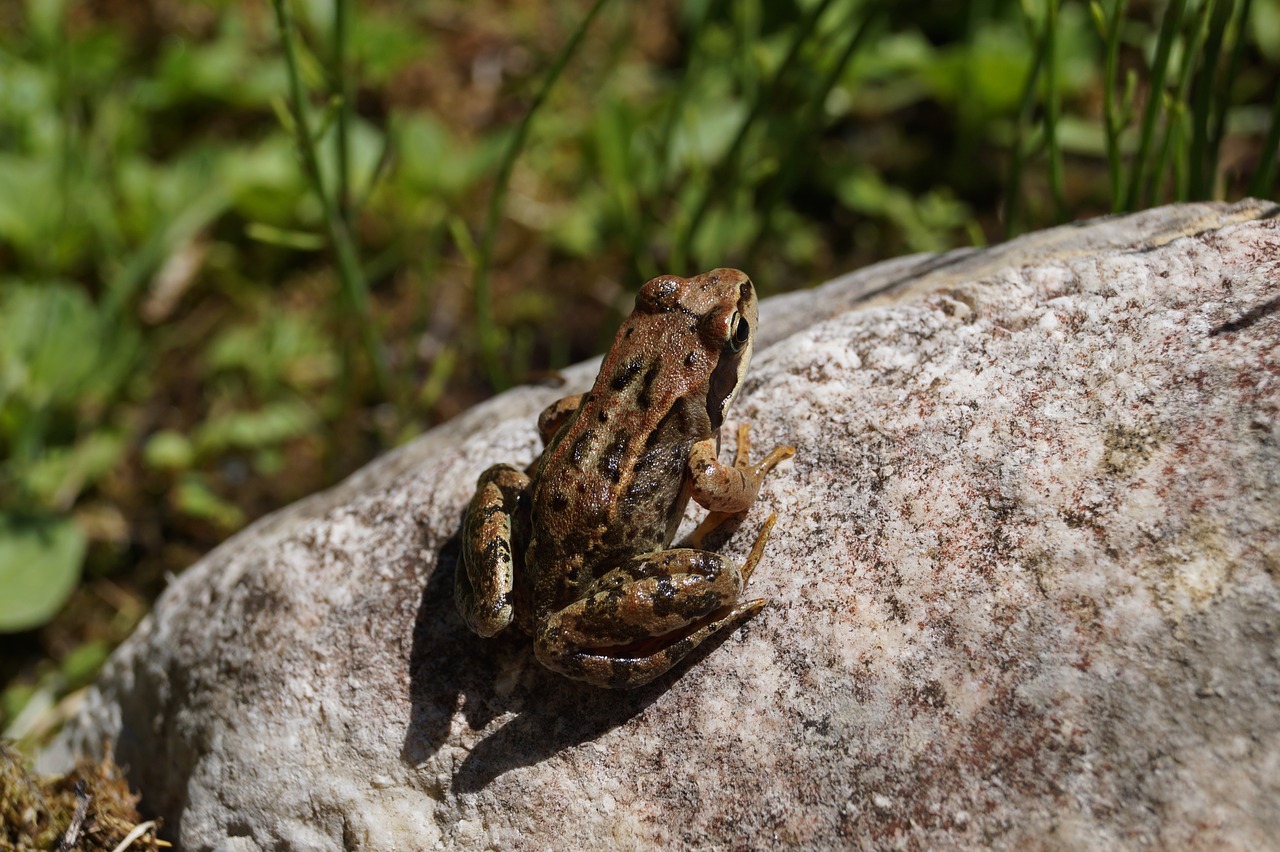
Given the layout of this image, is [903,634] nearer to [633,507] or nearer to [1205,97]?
[633,507]

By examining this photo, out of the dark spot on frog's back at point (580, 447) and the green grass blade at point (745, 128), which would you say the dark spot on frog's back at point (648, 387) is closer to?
the dark spot on frog's back at point (580, 447)

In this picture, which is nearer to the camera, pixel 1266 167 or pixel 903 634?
pixel 903 634

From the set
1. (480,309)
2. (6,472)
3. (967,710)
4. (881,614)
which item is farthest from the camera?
(6,472)

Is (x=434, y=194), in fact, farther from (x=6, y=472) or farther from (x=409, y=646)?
(x=409, y=646)

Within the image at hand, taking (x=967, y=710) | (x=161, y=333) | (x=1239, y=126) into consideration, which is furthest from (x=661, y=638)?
(x=1239, y=126)

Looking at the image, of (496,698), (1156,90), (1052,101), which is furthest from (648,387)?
(1156,90)

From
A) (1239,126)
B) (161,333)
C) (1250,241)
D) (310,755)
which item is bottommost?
(1239,126)

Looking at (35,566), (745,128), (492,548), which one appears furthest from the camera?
(35,566)
